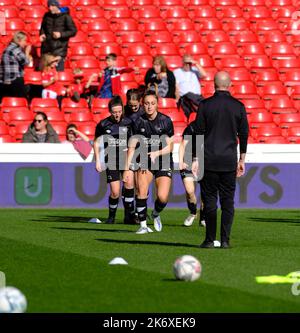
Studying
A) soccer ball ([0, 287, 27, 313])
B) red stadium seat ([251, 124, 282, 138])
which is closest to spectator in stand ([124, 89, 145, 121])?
red stadium seat ([251, 124, 282, 138])

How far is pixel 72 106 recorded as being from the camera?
24594 mm

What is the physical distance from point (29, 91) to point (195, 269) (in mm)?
13992

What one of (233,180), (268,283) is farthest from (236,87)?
(268,283)

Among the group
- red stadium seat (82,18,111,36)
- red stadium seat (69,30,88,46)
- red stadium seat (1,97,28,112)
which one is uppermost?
red stadium seat (82,18,111,36)

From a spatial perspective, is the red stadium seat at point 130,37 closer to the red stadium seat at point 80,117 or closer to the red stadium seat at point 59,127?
the red stadium seat at point 80,117

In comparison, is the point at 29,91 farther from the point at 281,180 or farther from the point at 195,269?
the point at 195,269


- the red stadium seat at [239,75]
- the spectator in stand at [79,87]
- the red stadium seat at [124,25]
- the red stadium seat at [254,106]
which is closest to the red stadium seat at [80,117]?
the spectator in stand at [79,87]

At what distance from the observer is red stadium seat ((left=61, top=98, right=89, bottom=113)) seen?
80.3 ft

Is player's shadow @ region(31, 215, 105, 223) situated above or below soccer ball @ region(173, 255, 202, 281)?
below

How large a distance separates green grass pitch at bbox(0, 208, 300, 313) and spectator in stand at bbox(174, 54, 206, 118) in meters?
5.68

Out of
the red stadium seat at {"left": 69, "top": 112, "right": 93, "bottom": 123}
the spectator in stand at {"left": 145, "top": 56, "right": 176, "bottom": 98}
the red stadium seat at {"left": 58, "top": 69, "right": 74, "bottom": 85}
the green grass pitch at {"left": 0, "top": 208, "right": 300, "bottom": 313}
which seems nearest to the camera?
the green grass pitch at {"left": 0, "top": 208, "right": 300, "bottom": 313}

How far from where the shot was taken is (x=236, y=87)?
2652 centimetres

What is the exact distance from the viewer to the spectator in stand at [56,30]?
2475cm

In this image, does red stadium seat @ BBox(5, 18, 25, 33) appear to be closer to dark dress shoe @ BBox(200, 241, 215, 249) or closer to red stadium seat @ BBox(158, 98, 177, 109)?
red stadium seat @ BBox(158, 98, 177, 109)
